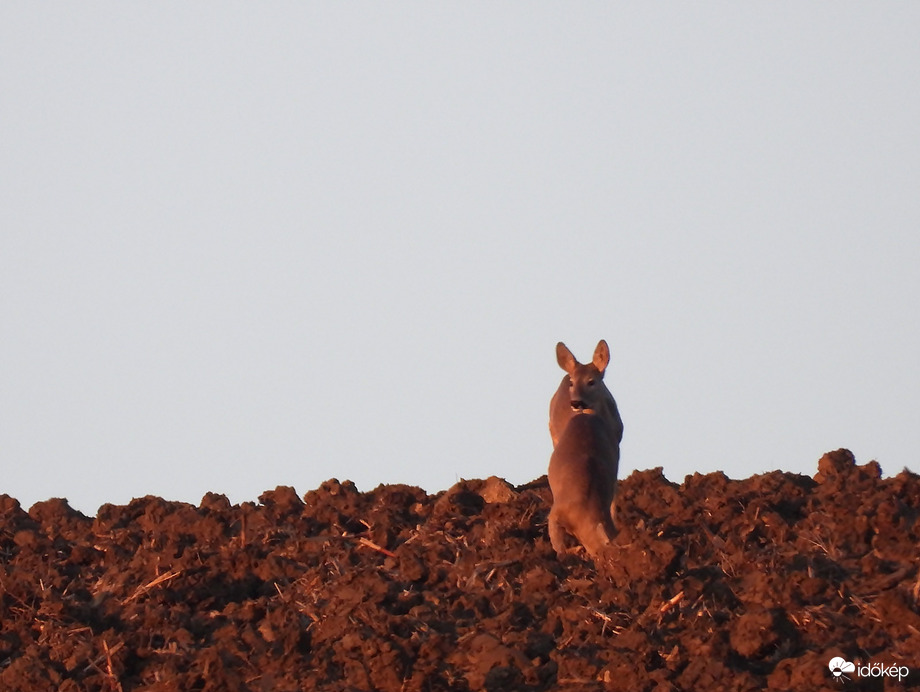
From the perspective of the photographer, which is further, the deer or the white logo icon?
the deer

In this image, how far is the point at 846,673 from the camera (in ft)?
34.9

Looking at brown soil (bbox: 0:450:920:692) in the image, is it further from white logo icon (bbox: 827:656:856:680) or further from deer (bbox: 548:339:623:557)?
deer (bbox: 548:339:623:557)

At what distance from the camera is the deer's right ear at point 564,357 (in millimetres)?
17562

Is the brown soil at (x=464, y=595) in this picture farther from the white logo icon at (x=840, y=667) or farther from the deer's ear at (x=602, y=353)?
the deer's ear at (x=602, y=353)

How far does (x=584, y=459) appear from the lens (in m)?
14.9

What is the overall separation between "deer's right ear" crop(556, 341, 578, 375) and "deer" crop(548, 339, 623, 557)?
0.74 feet

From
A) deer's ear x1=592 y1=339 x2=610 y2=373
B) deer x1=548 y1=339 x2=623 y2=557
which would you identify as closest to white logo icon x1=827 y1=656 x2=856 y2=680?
deer x1=548 y1=339 x2=623 y2=557

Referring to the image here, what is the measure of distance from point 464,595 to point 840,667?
3.10 meters

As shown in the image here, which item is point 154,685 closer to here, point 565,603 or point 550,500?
point 565,603

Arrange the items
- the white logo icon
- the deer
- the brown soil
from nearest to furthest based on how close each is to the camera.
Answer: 1. the white logo icon
2. the brown soil
3. the deer

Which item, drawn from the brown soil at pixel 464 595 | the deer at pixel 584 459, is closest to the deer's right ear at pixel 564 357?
the deer at pixel 584 459

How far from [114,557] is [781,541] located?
5.59 meters

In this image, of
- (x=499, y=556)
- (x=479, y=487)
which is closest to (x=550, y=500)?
(x=479, y=487)

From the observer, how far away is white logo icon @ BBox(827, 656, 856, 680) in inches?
417
